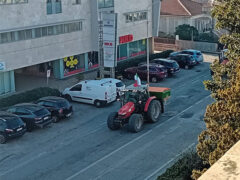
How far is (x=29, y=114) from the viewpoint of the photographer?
81.9 ft

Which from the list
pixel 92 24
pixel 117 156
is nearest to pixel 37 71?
pixel 92 24

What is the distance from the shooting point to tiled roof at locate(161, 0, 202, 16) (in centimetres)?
5853

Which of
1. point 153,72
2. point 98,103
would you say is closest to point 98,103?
point 98,103

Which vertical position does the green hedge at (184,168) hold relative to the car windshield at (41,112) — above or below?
above

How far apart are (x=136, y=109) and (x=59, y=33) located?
13885 mm

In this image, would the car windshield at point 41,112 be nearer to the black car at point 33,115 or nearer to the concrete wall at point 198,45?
the black car at point 33,115

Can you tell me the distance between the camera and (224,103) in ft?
48.1

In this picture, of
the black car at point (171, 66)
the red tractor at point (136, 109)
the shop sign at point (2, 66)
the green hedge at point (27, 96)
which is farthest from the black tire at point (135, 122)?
the black car at point (171, 66)

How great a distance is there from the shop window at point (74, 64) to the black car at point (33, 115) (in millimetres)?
13150

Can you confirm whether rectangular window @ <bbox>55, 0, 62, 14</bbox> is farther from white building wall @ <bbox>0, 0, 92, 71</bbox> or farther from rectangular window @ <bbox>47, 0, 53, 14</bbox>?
rectangular window @ <bbox>47, 0, 53, 14</bbox>

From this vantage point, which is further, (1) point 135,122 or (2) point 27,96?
(2) point 27,96

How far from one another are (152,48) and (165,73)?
1285 centimetres

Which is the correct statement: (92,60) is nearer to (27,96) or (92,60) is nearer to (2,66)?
(2,66)

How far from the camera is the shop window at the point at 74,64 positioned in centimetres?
3869
